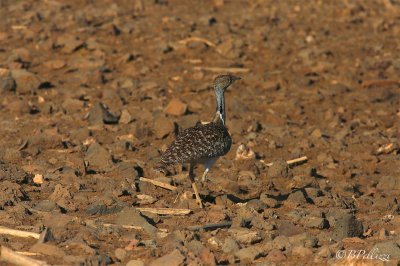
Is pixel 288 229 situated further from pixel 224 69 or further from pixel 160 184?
pixel 224 69

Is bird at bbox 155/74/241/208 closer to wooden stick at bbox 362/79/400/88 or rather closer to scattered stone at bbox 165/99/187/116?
scattered stone at bbox 165/99/187/116

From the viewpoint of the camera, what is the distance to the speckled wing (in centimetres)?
919

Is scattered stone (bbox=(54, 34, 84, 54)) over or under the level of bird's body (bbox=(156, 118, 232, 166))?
under

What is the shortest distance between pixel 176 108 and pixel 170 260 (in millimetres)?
6499

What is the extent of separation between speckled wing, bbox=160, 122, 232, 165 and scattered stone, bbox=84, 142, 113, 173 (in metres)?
1.32

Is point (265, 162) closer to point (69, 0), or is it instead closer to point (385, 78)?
point (385, 78)

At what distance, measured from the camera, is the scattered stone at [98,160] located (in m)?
10.7

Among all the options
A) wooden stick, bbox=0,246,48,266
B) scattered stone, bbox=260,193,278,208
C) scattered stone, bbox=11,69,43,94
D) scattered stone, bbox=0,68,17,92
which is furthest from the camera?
scattered stone, bbox=11,69,43,94

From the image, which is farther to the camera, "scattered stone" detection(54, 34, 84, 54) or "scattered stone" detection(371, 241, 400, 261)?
"scattered stone" detection(54, 34, 84, 54)

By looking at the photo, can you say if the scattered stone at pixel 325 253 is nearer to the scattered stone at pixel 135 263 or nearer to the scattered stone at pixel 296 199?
the scattered stone at pixel 135 263

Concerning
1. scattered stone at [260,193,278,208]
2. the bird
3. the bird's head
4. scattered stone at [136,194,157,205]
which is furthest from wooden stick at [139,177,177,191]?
the bird's head

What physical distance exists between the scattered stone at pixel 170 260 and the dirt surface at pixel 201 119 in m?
0.02

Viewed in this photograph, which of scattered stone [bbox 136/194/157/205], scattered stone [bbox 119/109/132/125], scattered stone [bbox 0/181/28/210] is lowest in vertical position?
scattered stone [bbox 119/109/132/125]

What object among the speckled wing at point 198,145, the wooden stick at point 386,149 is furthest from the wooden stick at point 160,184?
the wooden stick at point 386,149
